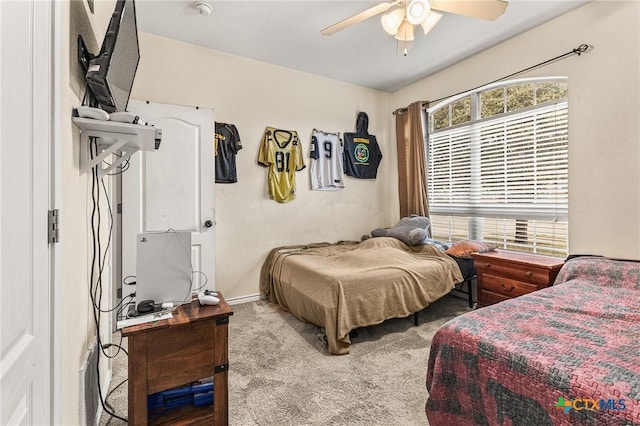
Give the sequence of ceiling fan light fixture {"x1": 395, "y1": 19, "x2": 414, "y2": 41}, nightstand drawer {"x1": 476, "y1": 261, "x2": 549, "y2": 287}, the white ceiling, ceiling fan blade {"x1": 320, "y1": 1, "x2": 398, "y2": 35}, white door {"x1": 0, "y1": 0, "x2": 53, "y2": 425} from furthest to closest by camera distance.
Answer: the white ceiling, nightstand drawer {"x1": 476, "y1": 261, "x2": 549, "y2": 287}, ceiling fan light fixture {"x1": 395, "y1": 19, "x2": 414, "y2": 41}, ceiling fan blade {"x1": 320, "y1": 1, "x2": 398, "y2": 35}, white door {"x1": 0, "y1": 0, "x2": 53, "y2": 425}

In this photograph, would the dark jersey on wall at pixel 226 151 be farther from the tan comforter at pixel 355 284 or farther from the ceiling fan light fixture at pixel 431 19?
the ceiling fan light fixture at pixel 431 19

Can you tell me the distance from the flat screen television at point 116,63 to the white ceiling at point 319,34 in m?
1.38

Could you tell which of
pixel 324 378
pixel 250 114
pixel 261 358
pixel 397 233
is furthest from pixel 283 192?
pixel 324 378

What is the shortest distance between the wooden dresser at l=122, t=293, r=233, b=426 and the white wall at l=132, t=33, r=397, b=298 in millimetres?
2014

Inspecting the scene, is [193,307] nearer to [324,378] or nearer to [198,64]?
[324,378]

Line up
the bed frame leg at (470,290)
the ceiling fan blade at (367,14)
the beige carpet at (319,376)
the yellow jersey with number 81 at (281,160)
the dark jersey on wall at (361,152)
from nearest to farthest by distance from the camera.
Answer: the beige carpet at (319,376), the ceiling fan blade at (367,14), the bed frame leg at (470,290), the yellow jersey with number 81 at (281,160), the dark jersey on wall at (361,152)

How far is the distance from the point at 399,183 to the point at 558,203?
189 centimetres

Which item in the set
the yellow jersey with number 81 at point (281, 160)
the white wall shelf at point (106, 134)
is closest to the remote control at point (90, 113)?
the white wall shelf at point (106, 134)

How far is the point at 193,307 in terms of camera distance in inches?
56.7

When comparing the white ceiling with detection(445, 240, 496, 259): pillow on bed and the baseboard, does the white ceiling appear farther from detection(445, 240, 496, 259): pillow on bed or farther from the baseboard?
the baseboard

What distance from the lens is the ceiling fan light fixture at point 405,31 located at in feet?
6.97

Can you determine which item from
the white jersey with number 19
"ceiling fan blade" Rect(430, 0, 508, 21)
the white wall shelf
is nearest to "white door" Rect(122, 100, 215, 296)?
the white jersey with number 19

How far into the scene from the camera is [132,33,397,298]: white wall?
3111 millimetres

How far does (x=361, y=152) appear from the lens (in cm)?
434
